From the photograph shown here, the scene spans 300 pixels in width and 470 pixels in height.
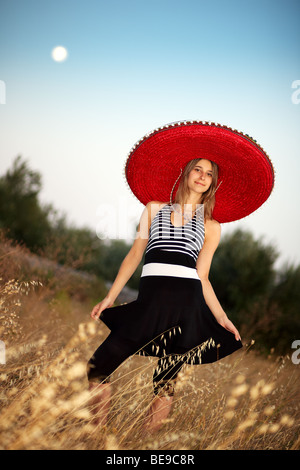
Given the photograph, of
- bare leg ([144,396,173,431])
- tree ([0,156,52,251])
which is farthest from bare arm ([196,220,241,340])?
tree ([0,156,52,251])

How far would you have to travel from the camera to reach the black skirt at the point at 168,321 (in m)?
2.00

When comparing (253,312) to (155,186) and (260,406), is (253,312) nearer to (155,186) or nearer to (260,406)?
(260,406)

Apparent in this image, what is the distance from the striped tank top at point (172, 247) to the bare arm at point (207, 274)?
7 cm

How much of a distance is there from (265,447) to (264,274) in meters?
9.77

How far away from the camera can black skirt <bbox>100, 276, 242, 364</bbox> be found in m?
2.00

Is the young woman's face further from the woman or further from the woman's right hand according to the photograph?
the woman's right hand

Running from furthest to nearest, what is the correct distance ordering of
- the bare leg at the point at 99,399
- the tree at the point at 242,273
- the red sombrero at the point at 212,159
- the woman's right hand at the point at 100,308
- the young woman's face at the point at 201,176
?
the tree at the point at 242,273 → the young woman's face at the point at 201,176 → the red sombrero at the point at 212,159 → the woman's right hand at the point at 100,308 → the bare leg at the point at 99,399

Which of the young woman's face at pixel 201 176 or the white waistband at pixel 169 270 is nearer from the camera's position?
the white waistband at pixel 169 270

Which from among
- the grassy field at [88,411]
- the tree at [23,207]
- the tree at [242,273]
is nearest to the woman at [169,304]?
the grassy field at [88,411]

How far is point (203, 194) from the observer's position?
267 centimetres

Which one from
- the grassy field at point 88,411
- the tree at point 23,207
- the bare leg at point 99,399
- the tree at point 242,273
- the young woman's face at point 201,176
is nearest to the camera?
the grassy field at point 88,411

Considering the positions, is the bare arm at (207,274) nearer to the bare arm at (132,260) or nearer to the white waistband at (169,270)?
the white waistband at (169,270)

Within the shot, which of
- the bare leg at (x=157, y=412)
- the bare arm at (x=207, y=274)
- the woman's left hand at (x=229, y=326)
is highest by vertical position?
the bare arm at (x=207, y=274)

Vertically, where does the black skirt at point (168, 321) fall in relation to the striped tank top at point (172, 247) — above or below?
below
